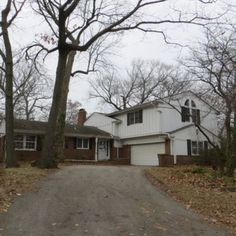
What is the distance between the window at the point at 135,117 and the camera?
34.3 m

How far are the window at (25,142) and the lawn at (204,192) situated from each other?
1510 cm

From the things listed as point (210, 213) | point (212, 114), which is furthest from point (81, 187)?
point (212, 114)

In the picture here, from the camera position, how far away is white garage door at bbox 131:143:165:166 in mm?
32594

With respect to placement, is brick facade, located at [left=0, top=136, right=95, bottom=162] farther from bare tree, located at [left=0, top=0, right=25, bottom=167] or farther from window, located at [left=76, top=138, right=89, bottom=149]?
bare tree, located at [left=0, top=0, right=25, bottom=167]

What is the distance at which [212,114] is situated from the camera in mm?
36719

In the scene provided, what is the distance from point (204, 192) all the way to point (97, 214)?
625 centimetres

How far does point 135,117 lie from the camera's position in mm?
34906

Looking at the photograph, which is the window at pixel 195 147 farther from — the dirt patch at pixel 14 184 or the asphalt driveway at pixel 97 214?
the asphalt driveway at pixel 97 214

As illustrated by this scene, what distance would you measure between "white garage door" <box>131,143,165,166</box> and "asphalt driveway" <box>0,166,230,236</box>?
1833 cm

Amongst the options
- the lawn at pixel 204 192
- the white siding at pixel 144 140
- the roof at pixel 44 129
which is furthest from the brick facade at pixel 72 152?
the lawn at pixel 204 192

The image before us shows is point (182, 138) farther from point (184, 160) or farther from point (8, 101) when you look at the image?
point (8, 101)

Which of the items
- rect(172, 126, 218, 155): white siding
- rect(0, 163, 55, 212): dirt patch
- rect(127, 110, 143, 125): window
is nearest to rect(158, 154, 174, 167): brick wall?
rect(172, 126, 218, 155): white siding

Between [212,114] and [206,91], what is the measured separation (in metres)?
14.3

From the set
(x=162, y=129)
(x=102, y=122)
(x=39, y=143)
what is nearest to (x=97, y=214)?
(x=162, y=129)
